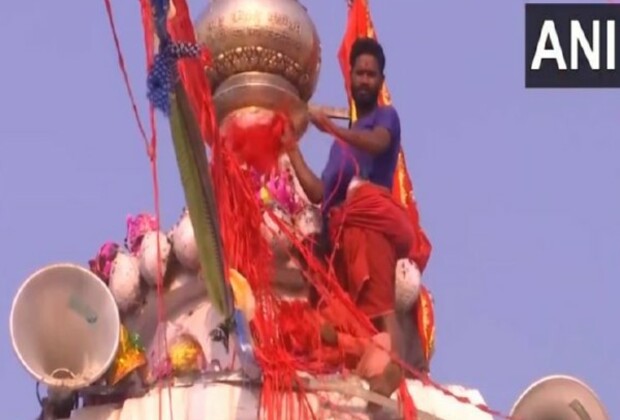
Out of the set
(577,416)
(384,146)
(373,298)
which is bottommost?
(577,416)

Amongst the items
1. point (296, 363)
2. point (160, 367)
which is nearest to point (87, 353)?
point (160, 367)

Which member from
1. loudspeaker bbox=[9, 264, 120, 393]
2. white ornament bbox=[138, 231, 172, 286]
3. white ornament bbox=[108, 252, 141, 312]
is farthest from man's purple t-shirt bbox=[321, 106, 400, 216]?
loudspeaker bbox=[9, 264, 120, 393]

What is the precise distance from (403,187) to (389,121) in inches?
121

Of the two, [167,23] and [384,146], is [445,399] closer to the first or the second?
[384,146]

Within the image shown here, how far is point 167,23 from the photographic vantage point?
43.3ft

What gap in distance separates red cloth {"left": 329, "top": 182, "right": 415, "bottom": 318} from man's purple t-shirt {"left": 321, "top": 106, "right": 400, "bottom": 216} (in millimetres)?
115

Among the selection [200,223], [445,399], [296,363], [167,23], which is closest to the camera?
[167,23]

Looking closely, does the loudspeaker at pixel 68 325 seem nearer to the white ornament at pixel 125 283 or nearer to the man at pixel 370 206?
the white ornament at pixel 125 283

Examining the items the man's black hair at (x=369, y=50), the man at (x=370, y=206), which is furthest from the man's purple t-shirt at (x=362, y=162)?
the man's black hair at (x=369, y=50)

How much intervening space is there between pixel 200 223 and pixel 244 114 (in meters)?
2.88

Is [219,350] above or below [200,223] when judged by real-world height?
below

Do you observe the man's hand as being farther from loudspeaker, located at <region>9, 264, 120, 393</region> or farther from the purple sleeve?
loudspeaker, located at <region>9, 264, 120, 393</region>

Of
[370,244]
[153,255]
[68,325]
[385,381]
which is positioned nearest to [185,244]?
[153,255]

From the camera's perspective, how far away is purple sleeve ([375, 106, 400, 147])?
50.8ft
